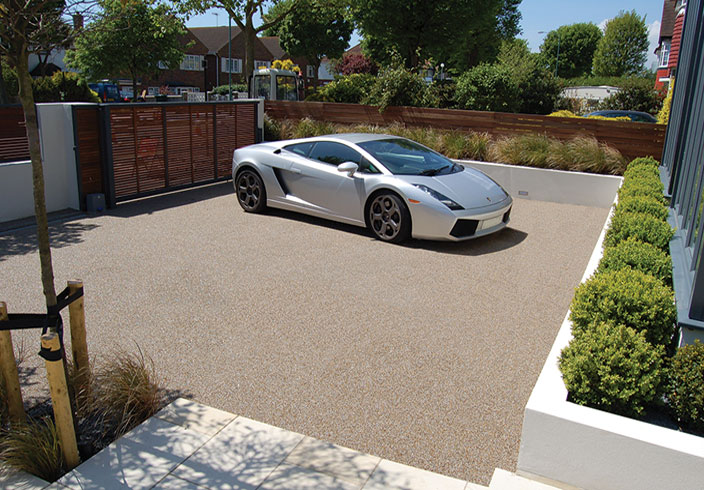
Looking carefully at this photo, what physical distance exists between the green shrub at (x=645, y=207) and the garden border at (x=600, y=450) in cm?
376

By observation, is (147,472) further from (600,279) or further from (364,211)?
(364,211)

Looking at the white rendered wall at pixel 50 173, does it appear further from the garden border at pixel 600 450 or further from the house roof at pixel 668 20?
the house roof at pixel 668 20

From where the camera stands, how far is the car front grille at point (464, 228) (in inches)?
308

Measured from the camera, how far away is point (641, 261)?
473cm

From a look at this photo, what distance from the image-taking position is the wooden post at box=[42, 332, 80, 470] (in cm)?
316

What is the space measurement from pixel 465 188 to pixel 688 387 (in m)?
5.26

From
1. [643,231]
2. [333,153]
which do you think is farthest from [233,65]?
[643,231]

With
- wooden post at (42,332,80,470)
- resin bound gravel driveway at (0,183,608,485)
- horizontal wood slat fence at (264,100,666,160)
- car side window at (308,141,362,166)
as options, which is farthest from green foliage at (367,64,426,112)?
wooden post at (42,332,80,470)

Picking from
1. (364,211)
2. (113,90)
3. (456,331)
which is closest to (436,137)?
(364,211)

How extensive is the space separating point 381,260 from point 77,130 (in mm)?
5741

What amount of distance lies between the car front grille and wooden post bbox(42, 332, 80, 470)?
548cm

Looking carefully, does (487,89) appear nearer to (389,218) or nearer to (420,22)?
(420,22)

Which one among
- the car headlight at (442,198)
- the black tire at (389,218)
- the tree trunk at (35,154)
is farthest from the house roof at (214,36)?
the tree trunk at (35,154)

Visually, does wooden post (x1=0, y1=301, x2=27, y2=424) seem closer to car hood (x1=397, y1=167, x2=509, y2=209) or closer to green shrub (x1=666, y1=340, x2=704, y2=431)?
green shrub (x1=666, y1=340, x2=704, y2=431)
